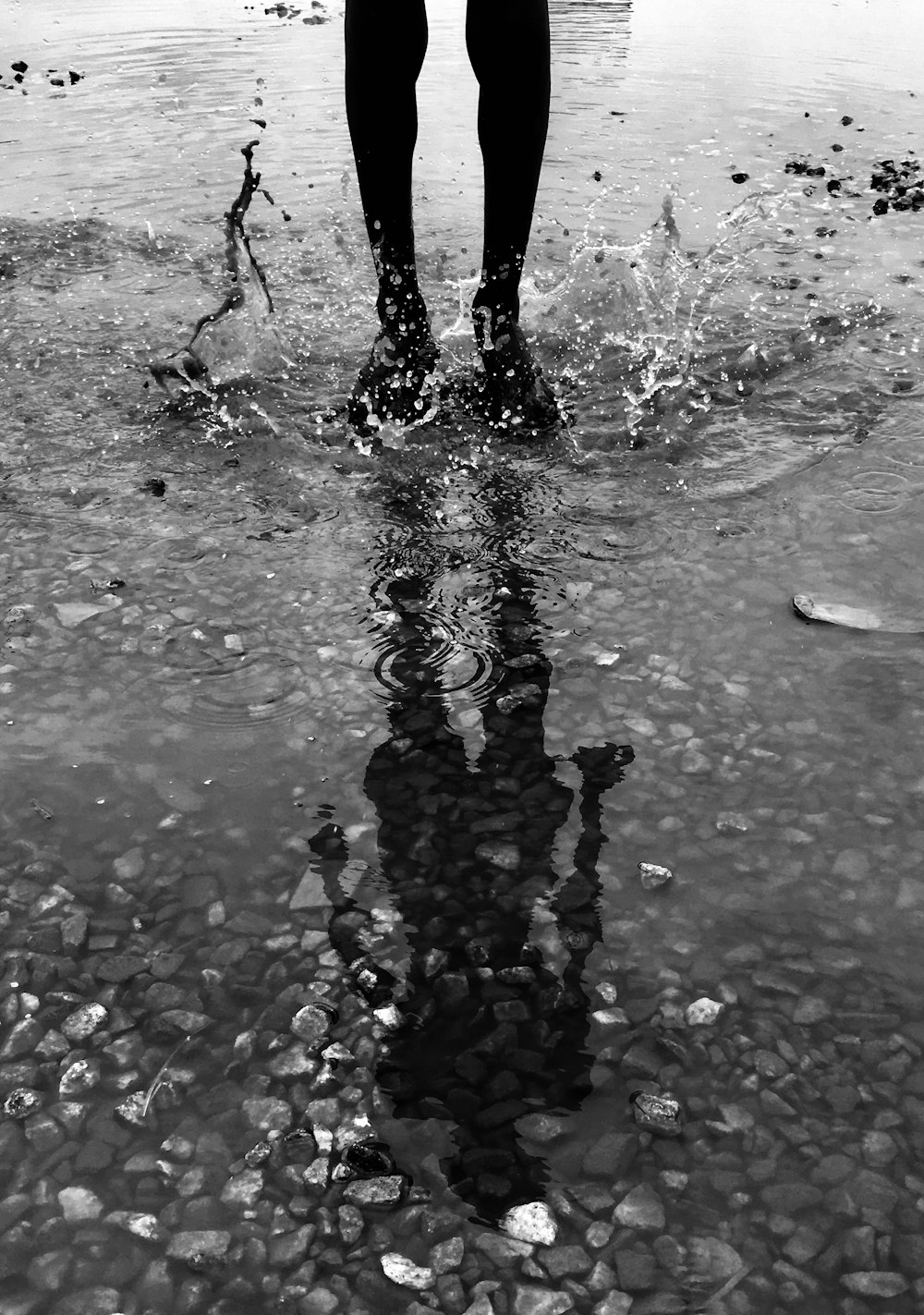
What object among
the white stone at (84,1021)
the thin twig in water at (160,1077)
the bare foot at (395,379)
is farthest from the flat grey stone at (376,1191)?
the bare foot at (395,379)

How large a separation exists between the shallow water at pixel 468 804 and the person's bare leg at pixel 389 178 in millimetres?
224

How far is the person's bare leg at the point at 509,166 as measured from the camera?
3773mm

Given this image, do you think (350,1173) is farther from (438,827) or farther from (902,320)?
(902,320)

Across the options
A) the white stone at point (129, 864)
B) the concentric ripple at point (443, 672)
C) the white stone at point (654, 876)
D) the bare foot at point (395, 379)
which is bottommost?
the white stone at point (129, 864)

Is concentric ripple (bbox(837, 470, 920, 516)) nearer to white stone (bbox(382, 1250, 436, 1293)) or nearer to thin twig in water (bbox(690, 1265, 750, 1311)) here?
thin twig in water (bbox(690, 1265, 750, 1311))

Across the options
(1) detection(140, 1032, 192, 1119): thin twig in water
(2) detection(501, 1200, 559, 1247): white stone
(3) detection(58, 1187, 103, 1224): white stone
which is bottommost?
(3) detection(58, 1187, 103, 1224): white stone

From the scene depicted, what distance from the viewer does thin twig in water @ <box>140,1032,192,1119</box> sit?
2098 millimetres

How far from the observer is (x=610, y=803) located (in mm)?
→ 2738

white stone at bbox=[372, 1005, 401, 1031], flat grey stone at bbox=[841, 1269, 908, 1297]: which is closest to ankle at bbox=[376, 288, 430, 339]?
white stone at bbox=[372, 1005, 401, 1031]

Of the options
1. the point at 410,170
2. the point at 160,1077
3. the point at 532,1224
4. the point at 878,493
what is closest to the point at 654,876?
the point at 532,1224

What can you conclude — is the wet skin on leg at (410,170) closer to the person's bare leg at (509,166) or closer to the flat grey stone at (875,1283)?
the person's bare leg at (509,166)

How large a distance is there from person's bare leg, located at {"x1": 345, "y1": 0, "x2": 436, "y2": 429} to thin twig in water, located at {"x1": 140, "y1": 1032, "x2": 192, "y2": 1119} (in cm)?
262

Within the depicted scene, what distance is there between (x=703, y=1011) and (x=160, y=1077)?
1080 millimetres

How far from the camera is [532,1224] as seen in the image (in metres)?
1.91
